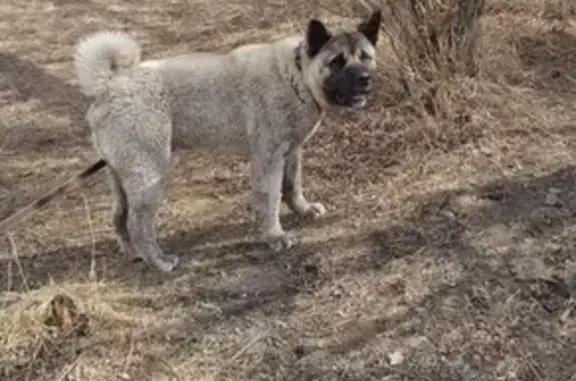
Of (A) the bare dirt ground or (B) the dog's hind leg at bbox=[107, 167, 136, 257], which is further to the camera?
(B) the dog's hind leg at bbox=[107, 167, 136, 257]

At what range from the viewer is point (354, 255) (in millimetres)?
4066

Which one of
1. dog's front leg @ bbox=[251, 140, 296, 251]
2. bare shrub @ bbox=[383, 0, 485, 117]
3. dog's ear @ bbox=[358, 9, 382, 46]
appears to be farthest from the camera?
bare shrub @ bbox=[383, 0, 485, 117]

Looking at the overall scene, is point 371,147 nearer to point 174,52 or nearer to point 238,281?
point 238,281

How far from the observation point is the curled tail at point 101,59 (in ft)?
12.6

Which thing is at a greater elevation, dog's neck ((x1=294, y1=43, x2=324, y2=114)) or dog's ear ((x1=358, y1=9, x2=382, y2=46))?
dog's ear ((x1=358, y1=9, x2=382, y2=46))

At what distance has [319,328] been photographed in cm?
365

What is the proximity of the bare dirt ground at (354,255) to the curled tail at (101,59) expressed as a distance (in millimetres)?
833

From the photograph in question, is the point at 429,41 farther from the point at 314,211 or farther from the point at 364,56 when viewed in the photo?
the point at 314,211

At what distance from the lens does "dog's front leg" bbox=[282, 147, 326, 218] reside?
4.33m

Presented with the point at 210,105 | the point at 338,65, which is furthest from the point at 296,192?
the point at 338,65

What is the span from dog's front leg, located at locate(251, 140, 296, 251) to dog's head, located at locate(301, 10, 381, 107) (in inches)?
14.2

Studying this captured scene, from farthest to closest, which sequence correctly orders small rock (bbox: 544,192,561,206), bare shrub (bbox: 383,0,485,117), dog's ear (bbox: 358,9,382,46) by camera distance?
bare shrub (bbox: 383,0,485,117) → small rock (bbox: 544,192,561,206) → dog's ear (bbox: 358,9,382,46)

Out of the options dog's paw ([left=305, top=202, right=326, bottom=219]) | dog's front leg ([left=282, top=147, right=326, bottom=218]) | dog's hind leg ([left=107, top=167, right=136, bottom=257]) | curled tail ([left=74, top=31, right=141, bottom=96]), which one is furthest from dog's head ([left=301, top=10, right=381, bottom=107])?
dog's hind leg ([left=107, top=167, right=136, bottom=257])

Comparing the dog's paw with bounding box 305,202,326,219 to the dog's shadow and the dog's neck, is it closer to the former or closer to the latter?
the dog's shadow
